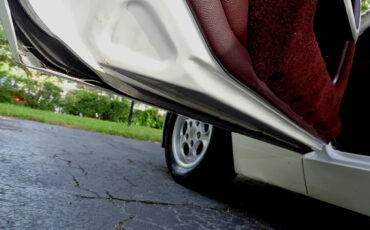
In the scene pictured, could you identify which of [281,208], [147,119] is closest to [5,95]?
[147,119]

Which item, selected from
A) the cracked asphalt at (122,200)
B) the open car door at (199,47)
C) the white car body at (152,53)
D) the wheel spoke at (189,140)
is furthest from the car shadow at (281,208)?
the open car door at (199,47)

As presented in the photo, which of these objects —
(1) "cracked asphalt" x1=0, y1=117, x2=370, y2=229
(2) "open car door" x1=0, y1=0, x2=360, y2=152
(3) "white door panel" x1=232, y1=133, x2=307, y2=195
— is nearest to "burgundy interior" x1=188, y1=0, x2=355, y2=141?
(2) "open car door" x1=0, y1=0, x2=360, y2=152

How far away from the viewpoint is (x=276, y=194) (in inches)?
92.0

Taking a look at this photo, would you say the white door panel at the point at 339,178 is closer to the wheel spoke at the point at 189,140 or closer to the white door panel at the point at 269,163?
the white door panel at the point at 269,163

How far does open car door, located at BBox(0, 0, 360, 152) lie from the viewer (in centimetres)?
66

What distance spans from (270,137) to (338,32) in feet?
1.53

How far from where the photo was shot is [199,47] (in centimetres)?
69

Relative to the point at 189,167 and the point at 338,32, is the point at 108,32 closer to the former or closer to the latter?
the point at 338,32

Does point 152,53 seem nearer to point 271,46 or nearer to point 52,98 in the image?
point 271,46

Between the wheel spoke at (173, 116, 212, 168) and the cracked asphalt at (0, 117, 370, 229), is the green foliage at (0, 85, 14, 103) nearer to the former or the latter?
the cracked asphalt at (0, 117, 370, 229)

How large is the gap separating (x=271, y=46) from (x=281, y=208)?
1.53 m

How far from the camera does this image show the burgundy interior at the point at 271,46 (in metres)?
0.67

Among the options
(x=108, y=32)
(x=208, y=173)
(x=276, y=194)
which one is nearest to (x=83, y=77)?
(x=108, y=32)

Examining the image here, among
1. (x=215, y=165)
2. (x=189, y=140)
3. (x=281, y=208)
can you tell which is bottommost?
(x=281, y=208)
